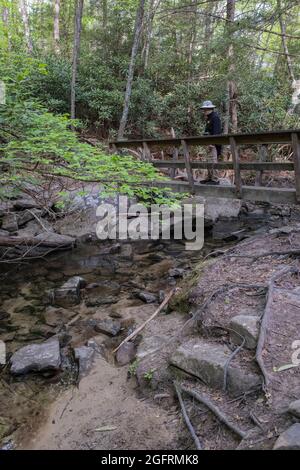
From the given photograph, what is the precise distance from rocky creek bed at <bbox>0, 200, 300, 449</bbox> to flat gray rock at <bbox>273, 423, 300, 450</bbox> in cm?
2

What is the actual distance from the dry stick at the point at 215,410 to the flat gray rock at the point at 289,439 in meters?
0.38

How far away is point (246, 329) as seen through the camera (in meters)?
3.44

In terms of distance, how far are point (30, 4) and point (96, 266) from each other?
20.1 meters

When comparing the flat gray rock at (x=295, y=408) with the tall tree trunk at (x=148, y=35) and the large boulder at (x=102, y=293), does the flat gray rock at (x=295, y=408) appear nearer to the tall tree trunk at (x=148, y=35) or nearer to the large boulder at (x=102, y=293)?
the large boulder at (x=102, y=293)

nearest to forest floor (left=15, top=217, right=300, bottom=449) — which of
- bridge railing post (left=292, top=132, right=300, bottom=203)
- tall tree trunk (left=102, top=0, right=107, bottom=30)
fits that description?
bridge railing post (left=292, top=132, right=300, bottom=203)

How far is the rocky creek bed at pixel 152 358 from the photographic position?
9.48ft

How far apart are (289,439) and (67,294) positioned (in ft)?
15.2

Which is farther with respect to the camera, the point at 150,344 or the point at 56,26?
the point at 56,26

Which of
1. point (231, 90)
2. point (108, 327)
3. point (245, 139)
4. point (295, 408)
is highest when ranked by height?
point (231, 90)

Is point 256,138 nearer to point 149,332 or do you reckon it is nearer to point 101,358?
point 149,332

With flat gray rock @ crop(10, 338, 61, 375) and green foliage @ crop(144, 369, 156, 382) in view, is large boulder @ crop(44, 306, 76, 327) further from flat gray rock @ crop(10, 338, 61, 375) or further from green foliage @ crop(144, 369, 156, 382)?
green foliage @ crop(144, 369, 156, 382)

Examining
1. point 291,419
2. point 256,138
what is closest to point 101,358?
point 291,419

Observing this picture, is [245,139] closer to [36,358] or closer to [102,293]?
[102,293]

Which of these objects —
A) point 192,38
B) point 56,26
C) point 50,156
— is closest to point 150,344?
point 50,156
